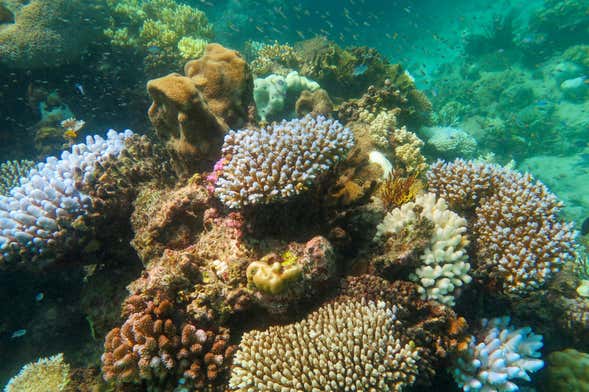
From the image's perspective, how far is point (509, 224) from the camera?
479 cm

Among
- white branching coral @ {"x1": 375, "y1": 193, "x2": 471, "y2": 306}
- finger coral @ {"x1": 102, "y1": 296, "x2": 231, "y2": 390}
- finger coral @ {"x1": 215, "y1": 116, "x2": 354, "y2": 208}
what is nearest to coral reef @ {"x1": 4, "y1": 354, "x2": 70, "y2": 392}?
finger coral @ {"x1": 102, "y1": 296, "x2": 231, "y2": 390}

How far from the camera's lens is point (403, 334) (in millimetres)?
3434

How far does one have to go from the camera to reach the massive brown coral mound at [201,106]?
14.7ft

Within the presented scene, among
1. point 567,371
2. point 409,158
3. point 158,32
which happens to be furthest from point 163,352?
point 158,32

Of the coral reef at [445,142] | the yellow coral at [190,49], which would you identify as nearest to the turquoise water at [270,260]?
the coral reef at [445,142]

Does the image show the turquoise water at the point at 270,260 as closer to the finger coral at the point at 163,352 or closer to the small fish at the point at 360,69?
the finger coral at the point at 163,352

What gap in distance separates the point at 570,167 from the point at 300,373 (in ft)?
58.8

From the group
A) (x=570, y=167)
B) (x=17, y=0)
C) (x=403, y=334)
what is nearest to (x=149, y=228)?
(x=403, y=334)

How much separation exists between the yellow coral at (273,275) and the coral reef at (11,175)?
7.30 m

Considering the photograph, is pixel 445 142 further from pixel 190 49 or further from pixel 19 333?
pixel 19 333

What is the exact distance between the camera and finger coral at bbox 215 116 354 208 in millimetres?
3582

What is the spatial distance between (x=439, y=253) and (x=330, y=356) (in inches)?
76.0

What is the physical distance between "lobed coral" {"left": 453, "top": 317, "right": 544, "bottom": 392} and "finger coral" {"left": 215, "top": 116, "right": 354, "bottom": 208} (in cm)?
283

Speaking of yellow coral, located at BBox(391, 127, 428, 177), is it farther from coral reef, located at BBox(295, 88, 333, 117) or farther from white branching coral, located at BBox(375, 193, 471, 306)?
white branching coral, located at BBox(375, 193, 471, 306)
